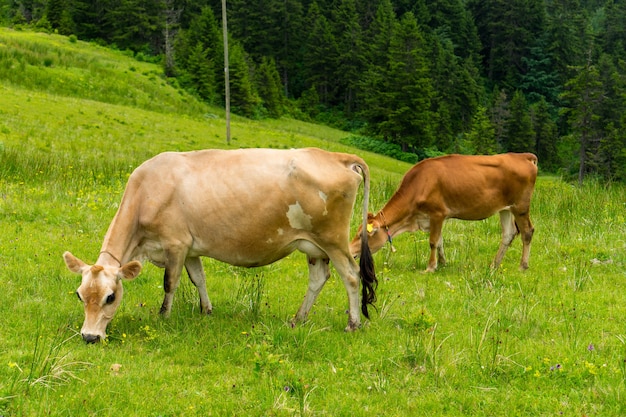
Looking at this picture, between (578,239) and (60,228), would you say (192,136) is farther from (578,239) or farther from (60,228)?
(578,239)

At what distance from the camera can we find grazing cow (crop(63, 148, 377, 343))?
22.6 feet

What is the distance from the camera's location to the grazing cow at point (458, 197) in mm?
10453

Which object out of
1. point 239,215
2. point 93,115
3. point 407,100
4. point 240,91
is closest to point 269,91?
point 240,91

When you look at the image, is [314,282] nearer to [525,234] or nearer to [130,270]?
[130,270]

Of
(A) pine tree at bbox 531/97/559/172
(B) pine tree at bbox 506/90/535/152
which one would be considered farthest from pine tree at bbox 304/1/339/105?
(A) pine tree at bbox 531/97/559/172

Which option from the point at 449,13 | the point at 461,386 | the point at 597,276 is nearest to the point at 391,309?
the point at 461,386

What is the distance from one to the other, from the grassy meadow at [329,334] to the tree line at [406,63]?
43.7 meters

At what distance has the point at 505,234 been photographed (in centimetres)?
1072

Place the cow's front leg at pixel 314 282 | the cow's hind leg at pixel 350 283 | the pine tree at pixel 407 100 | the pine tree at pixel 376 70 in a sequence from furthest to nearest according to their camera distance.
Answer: the pine tree at pixel 376 70
the pine tree at pixel 407 100
the cow's front leg at pixel 314 282
the cow's hind leg at pixel 350 283

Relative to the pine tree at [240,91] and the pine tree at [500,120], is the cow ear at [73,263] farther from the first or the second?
the pine tree at [500,120]

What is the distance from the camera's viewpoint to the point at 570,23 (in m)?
102

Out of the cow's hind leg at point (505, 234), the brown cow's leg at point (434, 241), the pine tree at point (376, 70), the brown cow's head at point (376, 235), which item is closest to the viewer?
the brown cow's head at point (376, 235)

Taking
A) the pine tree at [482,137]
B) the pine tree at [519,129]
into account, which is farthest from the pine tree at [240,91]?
the pine tree at [519,129]

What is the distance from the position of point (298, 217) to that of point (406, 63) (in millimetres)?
63264
